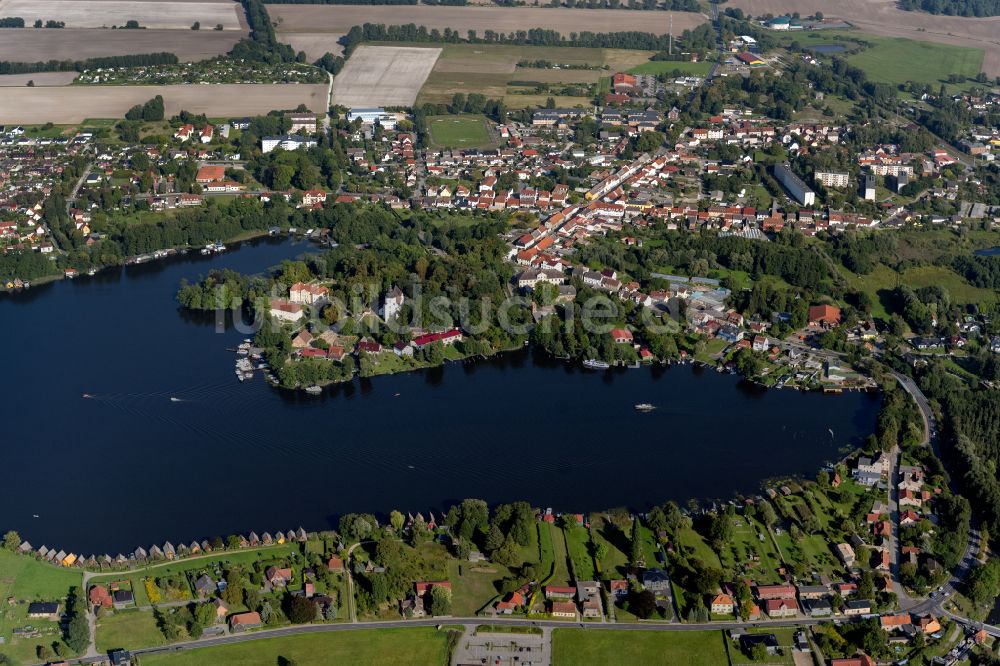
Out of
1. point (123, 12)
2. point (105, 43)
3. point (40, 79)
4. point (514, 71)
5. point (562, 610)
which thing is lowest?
point (562, 610)

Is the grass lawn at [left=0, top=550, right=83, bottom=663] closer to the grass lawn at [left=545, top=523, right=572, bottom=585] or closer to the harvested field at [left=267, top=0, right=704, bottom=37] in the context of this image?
the grass lawn at [left=545, top=523, right=572, bottom=585]

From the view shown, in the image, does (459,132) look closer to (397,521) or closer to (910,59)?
(910,59)

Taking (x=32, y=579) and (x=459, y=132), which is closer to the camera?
(x=32, y=579)

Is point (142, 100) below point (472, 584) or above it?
above

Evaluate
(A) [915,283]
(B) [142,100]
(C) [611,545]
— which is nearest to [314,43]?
(B) [142,100]

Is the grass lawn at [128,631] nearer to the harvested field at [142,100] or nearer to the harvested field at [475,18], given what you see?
the harvested field at [142,100]

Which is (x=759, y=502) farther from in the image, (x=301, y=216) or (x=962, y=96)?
(x=962, y=96)

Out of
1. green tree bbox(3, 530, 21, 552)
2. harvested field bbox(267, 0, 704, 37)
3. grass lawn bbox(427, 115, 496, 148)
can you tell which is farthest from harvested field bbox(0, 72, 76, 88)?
green tree bbox(3, 530, 21, 552)
